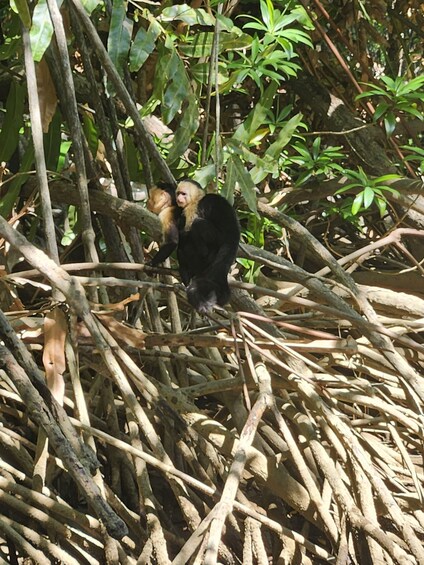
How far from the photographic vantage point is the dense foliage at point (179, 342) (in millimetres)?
2338

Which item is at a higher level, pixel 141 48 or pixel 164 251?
pixel 141 48

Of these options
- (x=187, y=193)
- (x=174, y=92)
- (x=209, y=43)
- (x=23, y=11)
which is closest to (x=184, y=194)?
(x=187, y=193)

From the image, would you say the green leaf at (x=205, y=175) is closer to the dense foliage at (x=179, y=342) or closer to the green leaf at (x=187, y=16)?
the dense foliage at (x=179, y=342)

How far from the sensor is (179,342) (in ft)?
8.77

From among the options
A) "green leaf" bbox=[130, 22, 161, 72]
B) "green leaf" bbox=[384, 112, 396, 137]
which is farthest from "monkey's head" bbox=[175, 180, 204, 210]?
"green leaf" bbox=[384, 112, 396, 137]

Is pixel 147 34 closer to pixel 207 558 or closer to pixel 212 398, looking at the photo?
pixel 212 398

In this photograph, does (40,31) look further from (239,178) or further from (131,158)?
(131,158)

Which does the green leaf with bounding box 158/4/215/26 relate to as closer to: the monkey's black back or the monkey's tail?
the monkey's black back

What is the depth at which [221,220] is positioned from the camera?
2879mm

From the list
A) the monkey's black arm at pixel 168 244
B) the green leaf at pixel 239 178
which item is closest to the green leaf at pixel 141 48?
the green leaf at pixel 239 178

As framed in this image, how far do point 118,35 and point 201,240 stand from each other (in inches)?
32.1

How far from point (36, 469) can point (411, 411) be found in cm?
132

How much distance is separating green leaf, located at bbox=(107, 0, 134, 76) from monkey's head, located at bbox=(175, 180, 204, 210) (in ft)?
1.65

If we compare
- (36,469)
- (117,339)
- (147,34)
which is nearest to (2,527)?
(36,469)
